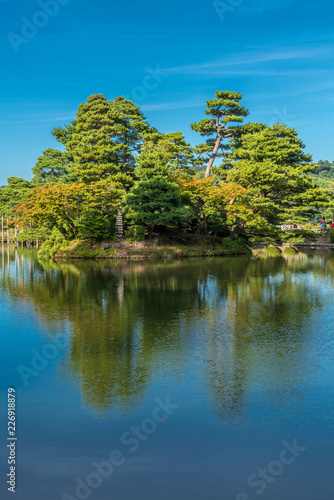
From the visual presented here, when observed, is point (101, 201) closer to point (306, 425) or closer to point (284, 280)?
point (284, 280)

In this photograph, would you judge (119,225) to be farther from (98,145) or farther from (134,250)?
(98,145)

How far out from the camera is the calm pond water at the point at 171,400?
5059 mm

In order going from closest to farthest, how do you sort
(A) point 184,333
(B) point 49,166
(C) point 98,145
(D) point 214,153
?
(A) point 184,333 → (C) point 98,145 → (D) point 214,153 → (B) point 49,166

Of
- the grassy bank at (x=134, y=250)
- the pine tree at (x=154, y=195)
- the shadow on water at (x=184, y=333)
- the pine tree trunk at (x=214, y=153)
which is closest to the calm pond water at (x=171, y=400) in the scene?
the shadow on water at (x=184, y=333)

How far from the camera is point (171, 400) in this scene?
6984mm

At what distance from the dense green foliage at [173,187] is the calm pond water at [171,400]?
2434 centimetres

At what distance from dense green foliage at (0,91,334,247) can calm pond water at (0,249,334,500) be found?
24.3 meters

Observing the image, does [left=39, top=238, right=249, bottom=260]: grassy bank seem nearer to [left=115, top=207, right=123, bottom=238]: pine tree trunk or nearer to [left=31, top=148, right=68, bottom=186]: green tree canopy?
[left=115, top=207, right=123, bottom=238]: pine tree trunk

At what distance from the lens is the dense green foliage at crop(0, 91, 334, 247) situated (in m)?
38.4

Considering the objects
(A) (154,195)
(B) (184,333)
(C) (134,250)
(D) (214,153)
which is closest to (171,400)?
(B) (184,333)

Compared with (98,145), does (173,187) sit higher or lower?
lower

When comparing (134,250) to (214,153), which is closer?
(134,250)

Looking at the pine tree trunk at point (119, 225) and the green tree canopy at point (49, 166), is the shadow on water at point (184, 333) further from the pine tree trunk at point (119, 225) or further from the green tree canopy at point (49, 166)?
the green tree canopy at point (49, 166)

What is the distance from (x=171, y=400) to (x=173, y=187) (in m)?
32.2
